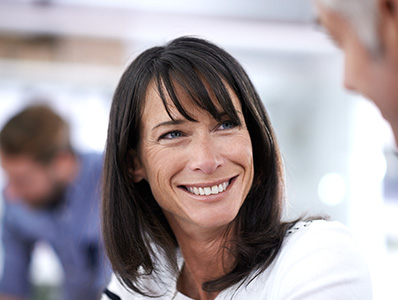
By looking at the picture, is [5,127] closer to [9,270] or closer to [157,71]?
[9,270]

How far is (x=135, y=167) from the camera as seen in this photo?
1.44 m

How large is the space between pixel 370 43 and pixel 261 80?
151 inches

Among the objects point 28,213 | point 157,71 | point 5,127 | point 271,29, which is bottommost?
point 28,213

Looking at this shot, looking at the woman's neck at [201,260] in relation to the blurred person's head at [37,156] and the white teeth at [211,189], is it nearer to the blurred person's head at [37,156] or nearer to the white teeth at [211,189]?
the white teeth at [211,189]

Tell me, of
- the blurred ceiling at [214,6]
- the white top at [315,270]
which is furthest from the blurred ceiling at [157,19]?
the white top at [315,270]

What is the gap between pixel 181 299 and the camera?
4.57 feet

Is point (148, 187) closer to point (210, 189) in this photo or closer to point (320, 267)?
point (210, 189)

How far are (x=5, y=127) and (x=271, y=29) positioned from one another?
232cm

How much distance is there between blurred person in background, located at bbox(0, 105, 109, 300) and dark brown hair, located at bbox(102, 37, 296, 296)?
93cm

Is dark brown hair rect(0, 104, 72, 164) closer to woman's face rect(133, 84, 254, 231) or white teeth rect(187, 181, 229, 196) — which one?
woman's face rect(133, 84, 254, 231)

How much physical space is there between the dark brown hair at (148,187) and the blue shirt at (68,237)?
968 millimetres

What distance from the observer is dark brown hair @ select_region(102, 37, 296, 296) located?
1257mm

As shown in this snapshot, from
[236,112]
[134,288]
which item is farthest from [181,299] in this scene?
[236,112]

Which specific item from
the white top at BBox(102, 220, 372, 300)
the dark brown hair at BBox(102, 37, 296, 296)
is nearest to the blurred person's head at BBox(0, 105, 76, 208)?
the dark brown hair at BBox(102, 37, 296, 296)
